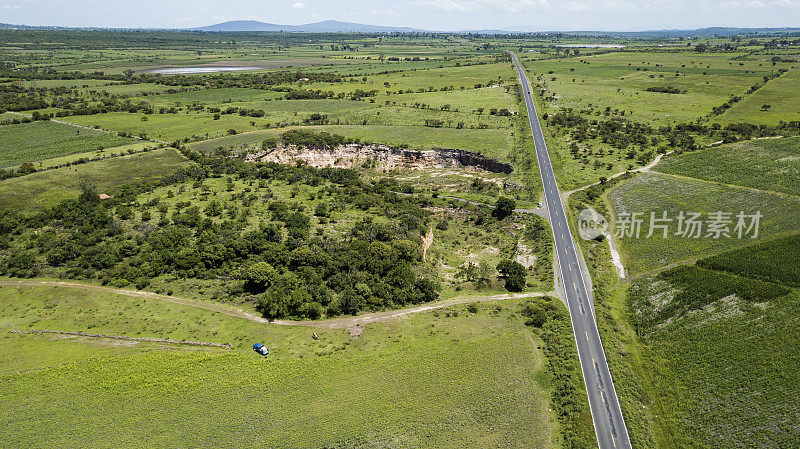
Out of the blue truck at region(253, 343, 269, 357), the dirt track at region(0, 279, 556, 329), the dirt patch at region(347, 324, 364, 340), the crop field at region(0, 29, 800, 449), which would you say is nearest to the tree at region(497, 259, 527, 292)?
the crop field at region(0, 29, 800, 449)

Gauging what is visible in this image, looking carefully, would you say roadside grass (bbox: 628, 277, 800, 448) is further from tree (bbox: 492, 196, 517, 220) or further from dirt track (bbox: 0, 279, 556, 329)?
tree (bbox: 492, 196, 517, 220)

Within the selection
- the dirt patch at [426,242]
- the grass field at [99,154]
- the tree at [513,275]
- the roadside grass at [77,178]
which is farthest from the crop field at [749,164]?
the grass field at [99,154]

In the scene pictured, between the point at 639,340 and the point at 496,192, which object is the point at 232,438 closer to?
the point at 639,340

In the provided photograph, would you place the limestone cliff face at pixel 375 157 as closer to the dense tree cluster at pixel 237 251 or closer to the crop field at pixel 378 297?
the crop field at pixel 378 297

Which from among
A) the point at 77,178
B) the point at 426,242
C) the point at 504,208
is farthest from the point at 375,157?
the point at 77,178

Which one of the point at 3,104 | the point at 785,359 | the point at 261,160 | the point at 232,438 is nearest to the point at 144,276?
the point at 232,438

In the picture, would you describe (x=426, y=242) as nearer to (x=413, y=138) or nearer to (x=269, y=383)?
(x=269, y=383)

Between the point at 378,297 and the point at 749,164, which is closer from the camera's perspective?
the point at 378,297
